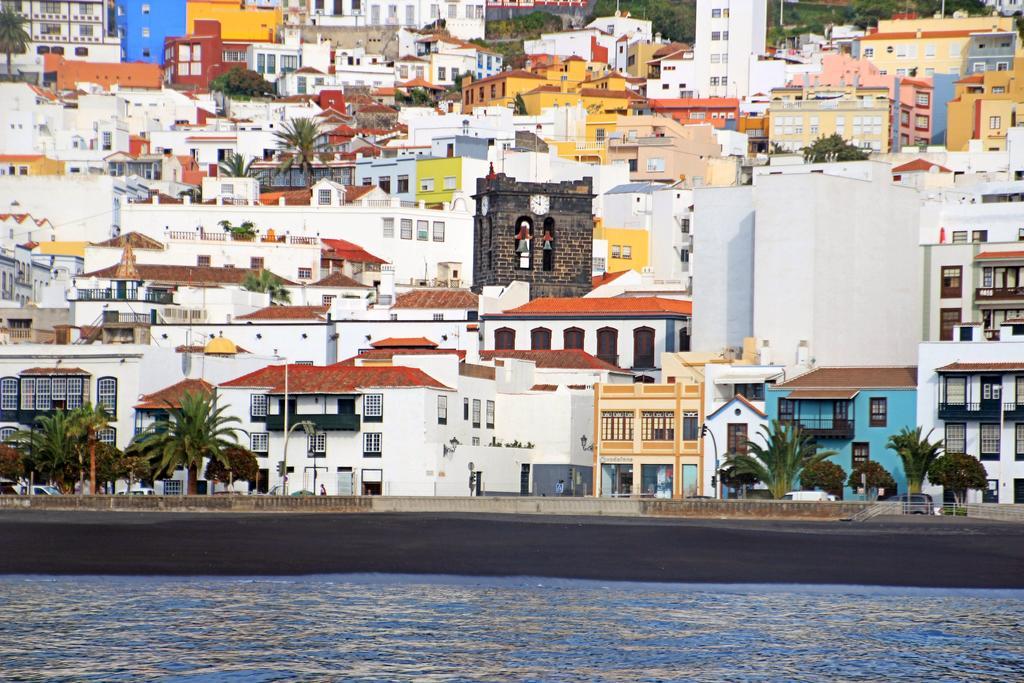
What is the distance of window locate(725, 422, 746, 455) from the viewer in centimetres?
7788

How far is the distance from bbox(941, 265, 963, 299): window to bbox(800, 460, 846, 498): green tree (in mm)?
21367

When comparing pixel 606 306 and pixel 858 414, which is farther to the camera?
pixel 606 306

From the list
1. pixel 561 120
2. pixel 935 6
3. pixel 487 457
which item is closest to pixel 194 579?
pixel 487 457

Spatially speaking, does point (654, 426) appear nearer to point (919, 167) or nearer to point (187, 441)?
point (187, 441)

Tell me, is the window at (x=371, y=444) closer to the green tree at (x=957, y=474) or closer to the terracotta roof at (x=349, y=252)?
the green tree at (x=957, y=474)

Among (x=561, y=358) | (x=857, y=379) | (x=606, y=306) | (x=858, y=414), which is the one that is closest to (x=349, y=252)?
(x=606, y=306)

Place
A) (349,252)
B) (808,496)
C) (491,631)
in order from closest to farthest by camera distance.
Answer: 1. (491,631)
2. (808,496)
3. (349,252)

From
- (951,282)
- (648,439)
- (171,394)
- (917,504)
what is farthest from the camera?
(951,282)

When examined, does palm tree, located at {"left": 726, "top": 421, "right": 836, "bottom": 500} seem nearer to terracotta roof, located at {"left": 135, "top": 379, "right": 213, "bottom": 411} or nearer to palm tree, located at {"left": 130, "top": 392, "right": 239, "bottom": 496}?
palm tree, located at {"left": 130, "top": 392, "right": 239, "bottom": 496}

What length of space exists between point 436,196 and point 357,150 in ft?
58.3

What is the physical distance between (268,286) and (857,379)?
38858mm

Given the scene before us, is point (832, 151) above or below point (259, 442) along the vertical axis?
above

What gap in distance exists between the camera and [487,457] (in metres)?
82.6

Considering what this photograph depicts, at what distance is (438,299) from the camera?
100062 mm
